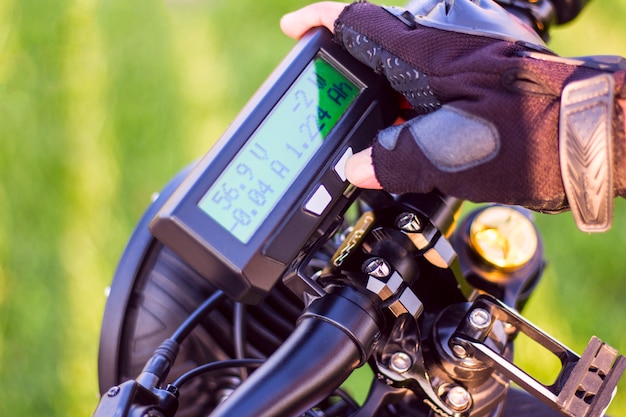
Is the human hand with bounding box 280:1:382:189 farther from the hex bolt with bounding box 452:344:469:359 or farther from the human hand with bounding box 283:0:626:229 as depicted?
the hex bolt with bounding box 452:344:469:359

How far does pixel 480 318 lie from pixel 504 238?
A: 271 millimetres

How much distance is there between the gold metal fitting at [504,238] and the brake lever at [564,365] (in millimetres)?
223

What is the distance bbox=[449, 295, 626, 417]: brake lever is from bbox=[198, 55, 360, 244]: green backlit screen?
25cm

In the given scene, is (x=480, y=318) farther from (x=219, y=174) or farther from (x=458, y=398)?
(x=219, y=174)

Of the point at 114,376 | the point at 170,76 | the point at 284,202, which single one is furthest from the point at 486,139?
the point at 170,76

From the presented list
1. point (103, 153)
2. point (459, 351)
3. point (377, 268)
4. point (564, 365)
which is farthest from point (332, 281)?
point (103, 153)

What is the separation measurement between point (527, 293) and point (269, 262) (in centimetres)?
46

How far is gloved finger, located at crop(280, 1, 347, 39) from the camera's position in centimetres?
82

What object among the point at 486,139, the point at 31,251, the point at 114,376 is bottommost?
the point at 31,251

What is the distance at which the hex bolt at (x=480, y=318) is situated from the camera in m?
0.71

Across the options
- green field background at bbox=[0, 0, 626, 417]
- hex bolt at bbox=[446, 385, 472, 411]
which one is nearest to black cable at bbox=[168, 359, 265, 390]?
hex bolt at bbox=[446, 385, 472, 411]

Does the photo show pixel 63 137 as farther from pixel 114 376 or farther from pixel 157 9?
pixel 114 376

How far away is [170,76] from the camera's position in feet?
7.13

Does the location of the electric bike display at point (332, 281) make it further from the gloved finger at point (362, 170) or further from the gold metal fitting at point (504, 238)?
the gold metal fitting at point (504, 238)
